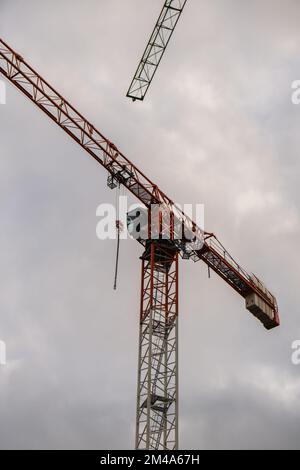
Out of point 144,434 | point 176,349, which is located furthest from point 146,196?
point 144,434

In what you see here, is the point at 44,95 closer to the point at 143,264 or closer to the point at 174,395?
the point at 143,264

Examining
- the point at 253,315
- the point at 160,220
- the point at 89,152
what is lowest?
the point at 253,315

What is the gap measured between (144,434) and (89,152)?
80.4ft

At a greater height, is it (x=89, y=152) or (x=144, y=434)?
(x=89, y=152)

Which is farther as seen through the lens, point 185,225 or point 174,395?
point 185,225

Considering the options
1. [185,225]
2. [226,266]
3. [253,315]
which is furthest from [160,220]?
[253,315]

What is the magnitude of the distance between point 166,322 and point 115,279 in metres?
5.87

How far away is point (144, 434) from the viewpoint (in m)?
72.6

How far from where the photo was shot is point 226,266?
82250 mm
